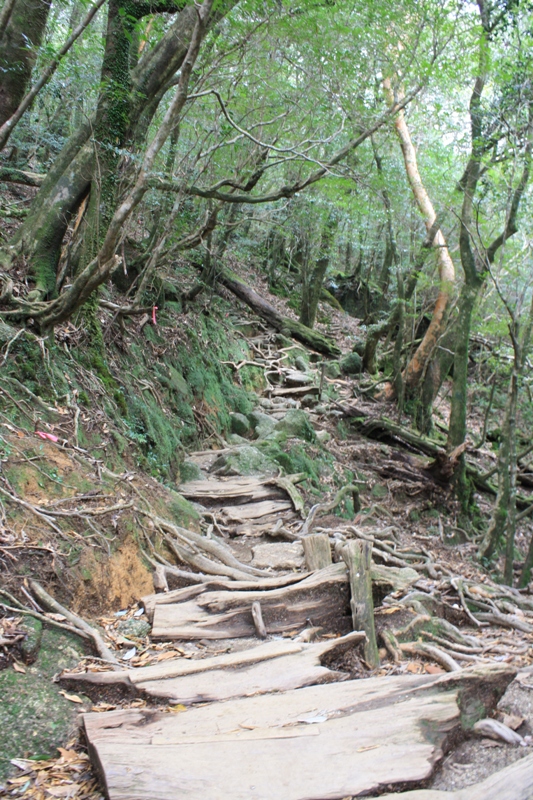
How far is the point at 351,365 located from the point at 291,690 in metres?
13.7

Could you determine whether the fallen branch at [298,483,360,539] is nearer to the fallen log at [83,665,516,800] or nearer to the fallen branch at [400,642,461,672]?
the fallen branch at [400,642,461,672]

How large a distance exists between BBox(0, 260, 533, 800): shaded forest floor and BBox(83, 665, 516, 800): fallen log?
0.15 m

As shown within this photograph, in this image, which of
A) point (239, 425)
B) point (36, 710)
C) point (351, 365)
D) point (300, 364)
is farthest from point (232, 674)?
point (351, 365)

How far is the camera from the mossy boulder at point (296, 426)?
11086 millimetres

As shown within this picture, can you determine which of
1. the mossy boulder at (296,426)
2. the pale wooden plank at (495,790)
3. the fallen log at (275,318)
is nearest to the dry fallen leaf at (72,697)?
the pale wooden plank at (495,790)

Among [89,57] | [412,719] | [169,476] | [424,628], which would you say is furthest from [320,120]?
[412,719]

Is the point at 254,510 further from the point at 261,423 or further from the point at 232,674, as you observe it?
the point at 232,674

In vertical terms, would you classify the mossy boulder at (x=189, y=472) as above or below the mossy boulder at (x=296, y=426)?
below

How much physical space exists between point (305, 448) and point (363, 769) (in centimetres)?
841

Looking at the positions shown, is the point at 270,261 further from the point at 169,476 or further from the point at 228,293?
the point at 169,476

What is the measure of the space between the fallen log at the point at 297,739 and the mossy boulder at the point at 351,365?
13.5 meters

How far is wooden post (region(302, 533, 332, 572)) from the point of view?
4.95 metres

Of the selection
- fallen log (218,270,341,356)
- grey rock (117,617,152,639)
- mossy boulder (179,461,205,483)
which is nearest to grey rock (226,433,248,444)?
mossy boulder (179,461,205,483)

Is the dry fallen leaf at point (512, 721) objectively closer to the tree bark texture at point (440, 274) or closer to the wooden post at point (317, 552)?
the wooden post at point (317, 552)
